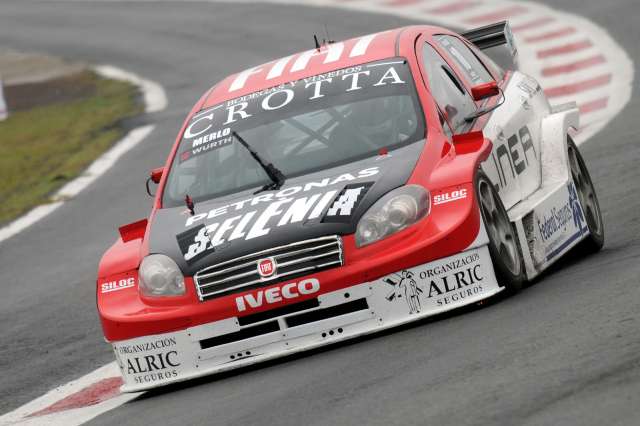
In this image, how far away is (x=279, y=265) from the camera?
727cm

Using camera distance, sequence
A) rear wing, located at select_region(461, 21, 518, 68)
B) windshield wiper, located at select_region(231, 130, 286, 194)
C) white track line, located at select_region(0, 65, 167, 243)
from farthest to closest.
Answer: white track line, located at select_region(0, 65, 167, 243), rear wing, located at select_region(461, 21, 518, 68), windshield wiper, located at select_region(231, 130, 286, 194)

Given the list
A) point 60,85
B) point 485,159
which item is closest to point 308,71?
point 485,159

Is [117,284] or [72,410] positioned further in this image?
[117,284]

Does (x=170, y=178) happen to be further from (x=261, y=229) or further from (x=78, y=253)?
(x=78, y=253)

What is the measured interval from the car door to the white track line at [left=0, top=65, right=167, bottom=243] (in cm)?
551

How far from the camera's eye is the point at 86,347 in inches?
354

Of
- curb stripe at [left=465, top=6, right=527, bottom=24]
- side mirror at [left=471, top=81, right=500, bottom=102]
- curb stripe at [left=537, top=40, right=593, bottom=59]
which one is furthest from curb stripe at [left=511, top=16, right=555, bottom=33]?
side mirror at [left=471, top=81, right=500, bottom=102]

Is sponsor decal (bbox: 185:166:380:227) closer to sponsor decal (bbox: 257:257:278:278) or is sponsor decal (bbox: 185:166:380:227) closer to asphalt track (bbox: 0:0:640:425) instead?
sponsor decal (bbox: 257:257:278:278)

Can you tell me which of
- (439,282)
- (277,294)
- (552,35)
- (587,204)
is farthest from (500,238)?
(552,35)

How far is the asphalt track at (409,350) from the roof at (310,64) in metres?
1.62

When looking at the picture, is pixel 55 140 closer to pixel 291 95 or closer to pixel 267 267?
pixel 291 95

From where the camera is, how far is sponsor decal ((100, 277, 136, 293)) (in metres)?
7.80

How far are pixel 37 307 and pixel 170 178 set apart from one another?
2.15 meters

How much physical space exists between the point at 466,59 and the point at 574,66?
8.99 meters
